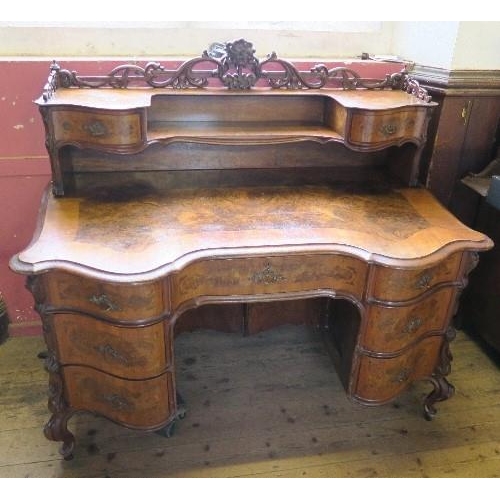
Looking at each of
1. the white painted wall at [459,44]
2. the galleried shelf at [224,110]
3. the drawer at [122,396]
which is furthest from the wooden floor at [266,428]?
the white painted wall at [459,44]

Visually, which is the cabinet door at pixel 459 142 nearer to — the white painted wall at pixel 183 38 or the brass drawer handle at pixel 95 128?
the white painted wall at pixel 183 38

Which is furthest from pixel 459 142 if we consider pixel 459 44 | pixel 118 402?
pixel 118 402

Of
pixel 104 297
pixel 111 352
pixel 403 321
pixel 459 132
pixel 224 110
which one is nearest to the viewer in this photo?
pixel 104 297

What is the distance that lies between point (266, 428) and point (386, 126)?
1.24 meters

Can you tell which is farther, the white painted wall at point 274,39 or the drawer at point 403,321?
the white painted wall at point 274,39

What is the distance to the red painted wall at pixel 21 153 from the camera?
1826mm

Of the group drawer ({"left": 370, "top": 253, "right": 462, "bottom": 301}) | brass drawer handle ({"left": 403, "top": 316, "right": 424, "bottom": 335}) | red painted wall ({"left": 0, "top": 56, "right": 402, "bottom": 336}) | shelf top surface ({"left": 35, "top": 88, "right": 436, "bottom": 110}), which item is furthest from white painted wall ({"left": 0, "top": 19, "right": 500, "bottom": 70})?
brass drawer handle ({"left": 403, "top": 316, "right": 424, "bottom": 335})

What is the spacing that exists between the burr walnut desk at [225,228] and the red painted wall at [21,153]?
19 cm

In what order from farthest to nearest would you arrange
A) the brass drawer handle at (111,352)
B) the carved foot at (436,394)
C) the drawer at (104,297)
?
the carved foot at (436,394), the brass drawer handle at (111,352), the drawer at (104,297)

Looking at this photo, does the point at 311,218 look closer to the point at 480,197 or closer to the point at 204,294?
the point at 204,294

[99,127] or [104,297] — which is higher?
[99,127]

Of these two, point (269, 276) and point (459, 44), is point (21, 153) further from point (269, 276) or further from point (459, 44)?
point (459, 44)

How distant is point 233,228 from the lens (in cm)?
153

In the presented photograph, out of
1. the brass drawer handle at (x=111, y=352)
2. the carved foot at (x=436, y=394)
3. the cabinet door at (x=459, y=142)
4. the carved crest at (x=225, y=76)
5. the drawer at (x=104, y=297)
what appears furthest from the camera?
the cabinet door at (x=459, y=142)
